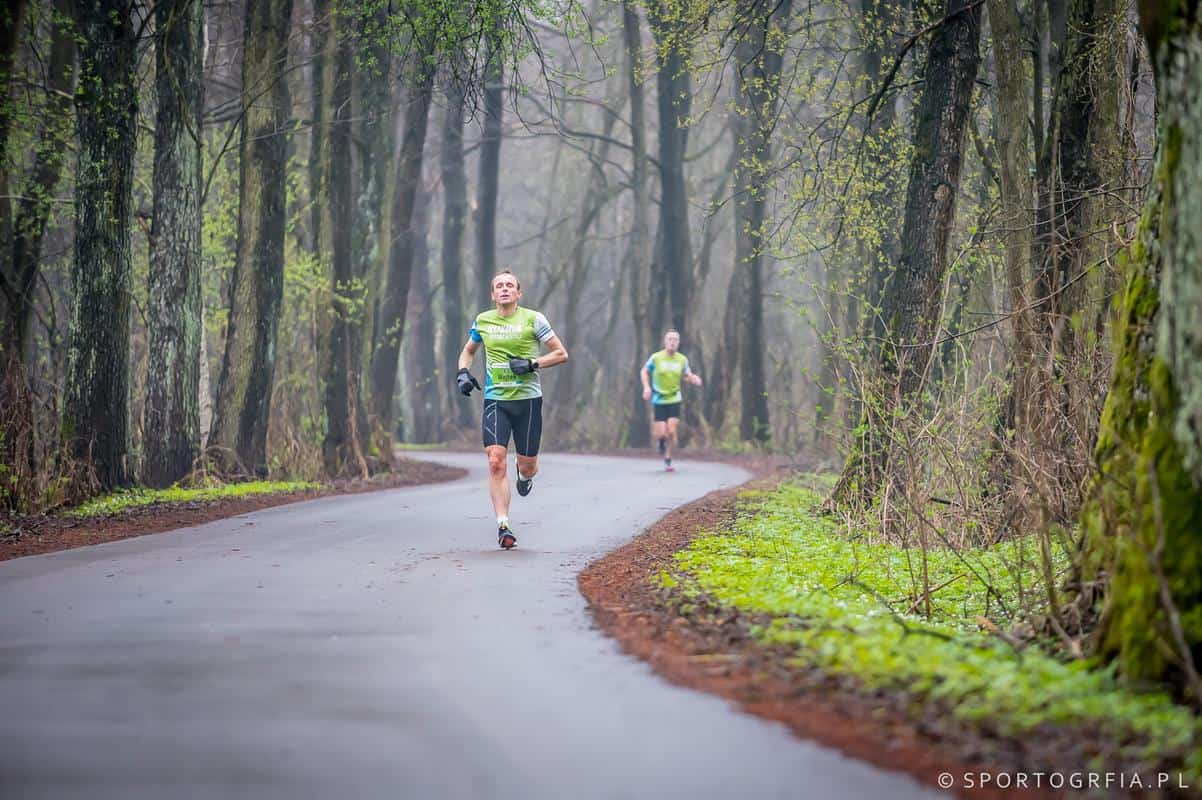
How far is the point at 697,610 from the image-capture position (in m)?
8.56

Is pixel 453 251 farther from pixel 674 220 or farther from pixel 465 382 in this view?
pixel 465 382

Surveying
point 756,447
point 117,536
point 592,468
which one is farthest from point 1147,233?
point 756,447

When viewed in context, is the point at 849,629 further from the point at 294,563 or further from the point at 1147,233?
the point at 294,563

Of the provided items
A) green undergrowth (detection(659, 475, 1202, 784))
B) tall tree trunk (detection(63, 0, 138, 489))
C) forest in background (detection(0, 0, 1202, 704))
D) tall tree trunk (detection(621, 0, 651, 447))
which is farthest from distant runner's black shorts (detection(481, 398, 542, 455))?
tall tree trunk (detection(621, 0, 651, 447))

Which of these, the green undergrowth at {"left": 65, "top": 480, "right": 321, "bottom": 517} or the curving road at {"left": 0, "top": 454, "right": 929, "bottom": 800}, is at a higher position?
the curving road at {"left": 0, "top": 454, "right": 929, "bottom": 800}

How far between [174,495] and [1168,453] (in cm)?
1411

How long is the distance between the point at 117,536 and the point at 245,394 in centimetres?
872

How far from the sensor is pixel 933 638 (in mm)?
7137

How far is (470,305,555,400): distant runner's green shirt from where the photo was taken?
13031mm

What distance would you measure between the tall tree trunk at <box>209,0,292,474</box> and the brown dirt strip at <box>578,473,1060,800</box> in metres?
13.0

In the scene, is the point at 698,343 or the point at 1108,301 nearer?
the point at 1108,301

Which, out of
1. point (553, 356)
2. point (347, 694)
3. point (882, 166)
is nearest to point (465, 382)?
point (553, 356)

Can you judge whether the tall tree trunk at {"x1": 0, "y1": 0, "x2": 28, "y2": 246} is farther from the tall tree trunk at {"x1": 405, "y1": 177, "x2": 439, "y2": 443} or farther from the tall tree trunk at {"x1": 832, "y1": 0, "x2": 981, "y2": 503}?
the tall tree trunk at {"x1": 405, "y1": 177, "x2": 439, "y2": 443}

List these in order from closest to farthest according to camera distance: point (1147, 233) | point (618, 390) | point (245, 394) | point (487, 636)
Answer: point (1147, 233)
point (487, 636)
point (245, 394)
point (618, 390)
